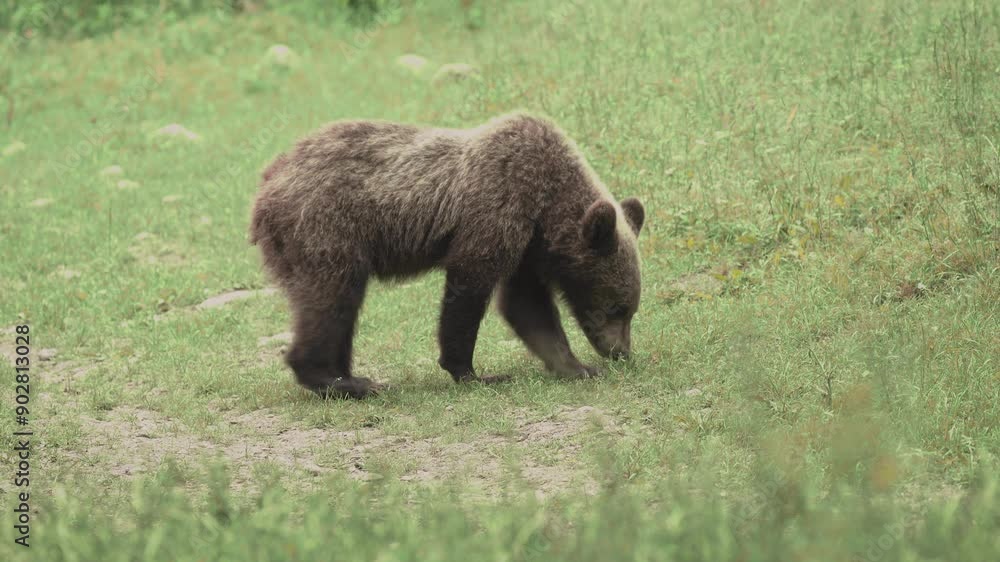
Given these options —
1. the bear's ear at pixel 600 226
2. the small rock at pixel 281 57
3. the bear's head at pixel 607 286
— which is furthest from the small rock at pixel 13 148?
the bear's ear at pixel 600 226

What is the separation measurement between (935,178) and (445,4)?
10470mm

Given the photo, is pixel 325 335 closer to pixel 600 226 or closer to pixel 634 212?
pixel 600 226

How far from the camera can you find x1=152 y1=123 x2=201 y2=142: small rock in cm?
1541

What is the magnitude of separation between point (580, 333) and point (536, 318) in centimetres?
107

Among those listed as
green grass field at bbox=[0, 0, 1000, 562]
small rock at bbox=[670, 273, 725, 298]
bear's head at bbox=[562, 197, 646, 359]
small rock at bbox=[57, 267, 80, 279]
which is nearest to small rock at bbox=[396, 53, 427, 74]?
green grass field at bbox=[0, 0, 1000, 562]

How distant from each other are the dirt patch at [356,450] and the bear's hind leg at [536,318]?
914mm

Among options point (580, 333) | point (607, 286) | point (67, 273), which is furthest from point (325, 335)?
point (67, 273)

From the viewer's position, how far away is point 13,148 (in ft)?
51.5

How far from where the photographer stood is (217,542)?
4.11 metres

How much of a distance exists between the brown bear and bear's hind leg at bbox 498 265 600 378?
0.05 feet

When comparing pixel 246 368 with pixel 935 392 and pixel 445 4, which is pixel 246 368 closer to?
pixel 935 392

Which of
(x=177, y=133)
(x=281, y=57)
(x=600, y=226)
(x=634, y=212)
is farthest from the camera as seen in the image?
(x=281, y=57)

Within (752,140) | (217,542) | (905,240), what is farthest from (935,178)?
(217,542)

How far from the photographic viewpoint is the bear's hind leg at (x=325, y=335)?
24.5 feet
